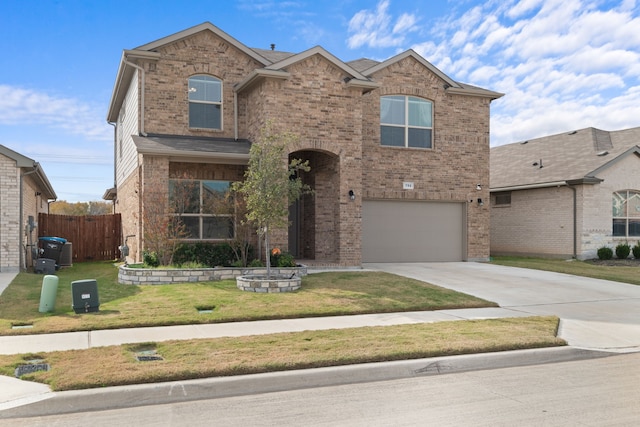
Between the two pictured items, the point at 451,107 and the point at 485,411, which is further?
the point at 451,107

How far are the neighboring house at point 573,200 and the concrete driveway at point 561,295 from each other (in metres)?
5.45

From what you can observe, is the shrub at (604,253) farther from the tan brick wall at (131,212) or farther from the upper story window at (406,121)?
the tan brick wall at (131,212)

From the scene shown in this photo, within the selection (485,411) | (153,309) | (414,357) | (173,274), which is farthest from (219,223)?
(485,411)

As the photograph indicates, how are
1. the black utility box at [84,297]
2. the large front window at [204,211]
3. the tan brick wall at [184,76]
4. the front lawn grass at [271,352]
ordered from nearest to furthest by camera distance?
the front lawn grass at [271,352], the black utility box at [84,297], the large front window at [204,211], the tan brick wall at [184,76]

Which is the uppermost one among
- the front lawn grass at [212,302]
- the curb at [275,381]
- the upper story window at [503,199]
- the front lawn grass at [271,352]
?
the upper story window at [503,199]

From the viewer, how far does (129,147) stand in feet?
65.1

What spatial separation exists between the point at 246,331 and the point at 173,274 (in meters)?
5.27

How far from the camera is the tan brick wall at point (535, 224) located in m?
22.8

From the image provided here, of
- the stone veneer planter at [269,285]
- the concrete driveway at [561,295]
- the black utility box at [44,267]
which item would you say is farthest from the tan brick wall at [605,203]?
the black utility box at [44,267]

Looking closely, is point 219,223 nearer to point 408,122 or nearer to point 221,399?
point 408,122

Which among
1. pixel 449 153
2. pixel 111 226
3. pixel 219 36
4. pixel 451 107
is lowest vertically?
pixel 111 226

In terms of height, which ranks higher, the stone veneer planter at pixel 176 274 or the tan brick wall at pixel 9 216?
the tan brick wall at pixel 9 216

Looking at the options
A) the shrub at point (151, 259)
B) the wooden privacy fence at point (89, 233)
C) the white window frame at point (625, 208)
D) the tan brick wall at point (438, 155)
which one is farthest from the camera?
the white window frame at point (625, 208)

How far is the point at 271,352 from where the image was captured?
23.7 ft
